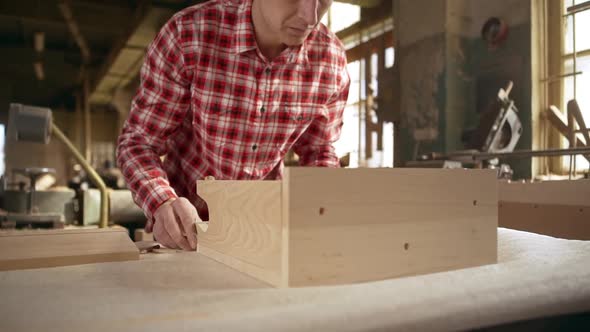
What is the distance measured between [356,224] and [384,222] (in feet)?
0.15

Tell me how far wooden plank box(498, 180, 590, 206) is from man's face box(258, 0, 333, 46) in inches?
32.1

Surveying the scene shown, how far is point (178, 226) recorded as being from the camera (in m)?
0.94

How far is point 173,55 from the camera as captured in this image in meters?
1.27

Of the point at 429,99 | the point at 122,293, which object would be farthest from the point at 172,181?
the point at 429,99

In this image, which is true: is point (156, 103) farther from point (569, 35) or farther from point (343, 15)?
point (343, 15)

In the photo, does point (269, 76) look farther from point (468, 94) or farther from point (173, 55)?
point (468, 94)

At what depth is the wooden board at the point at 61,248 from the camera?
0.69m

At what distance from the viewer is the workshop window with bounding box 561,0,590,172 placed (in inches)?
120

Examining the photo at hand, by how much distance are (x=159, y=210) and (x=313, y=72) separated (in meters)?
0.67

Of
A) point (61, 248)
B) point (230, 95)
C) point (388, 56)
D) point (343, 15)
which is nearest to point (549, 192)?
point (230, 95)

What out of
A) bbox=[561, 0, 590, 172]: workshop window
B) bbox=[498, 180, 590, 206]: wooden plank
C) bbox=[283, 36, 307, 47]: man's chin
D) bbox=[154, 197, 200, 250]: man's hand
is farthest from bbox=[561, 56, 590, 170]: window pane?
bbox=[154, 197, 200, 250]: man's hand

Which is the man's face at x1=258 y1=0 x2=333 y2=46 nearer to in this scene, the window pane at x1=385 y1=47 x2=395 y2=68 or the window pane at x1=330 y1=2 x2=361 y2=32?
the window pane at x1=385 y1=47 x2=395 y2=68

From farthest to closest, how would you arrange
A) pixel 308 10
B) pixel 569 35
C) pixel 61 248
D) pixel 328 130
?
pixel 569 35
pixel 328 130
pixel 308 10
pixel 61 248

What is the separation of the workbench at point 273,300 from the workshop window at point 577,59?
286 cm
